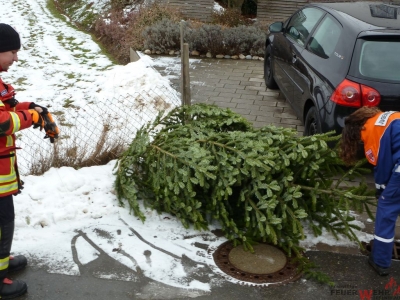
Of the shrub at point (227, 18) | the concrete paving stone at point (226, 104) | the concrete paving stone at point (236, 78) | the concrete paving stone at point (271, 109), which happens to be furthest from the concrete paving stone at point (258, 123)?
the shrub at point (227, 18)

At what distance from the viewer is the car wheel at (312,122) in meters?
5.92

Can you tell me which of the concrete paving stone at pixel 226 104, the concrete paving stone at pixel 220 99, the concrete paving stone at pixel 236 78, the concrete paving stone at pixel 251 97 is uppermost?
the concrete paving stone at pixel 236 78

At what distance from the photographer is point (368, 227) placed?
16.2 ft

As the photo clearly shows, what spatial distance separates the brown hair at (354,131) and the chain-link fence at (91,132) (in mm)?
2894

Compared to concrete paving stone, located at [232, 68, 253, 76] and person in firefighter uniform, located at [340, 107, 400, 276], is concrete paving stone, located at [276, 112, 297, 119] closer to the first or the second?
concrete paving stone, located at [232, 68, 253, 76]

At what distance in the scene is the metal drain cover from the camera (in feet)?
13.9

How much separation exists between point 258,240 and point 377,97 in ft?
6.28

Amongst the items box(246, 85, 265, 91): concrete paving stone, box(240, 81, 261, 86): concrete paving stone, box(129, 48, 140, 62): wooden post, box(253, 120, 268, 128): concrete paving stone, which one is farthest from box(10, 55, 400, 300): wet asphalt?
box(129, 48, 140, 62): wooden post

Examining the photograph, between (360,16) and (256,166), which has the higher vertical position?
(360,16)

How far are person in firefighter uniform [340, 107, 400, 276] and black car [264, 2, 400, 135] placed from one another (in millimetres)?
1075

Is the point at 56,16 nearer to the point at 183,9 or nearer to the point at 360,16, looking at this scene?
the point at 183,9

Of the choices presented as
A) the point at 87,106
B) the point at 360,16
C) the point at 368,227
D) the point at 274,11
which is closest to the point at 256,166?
the point at 368,227

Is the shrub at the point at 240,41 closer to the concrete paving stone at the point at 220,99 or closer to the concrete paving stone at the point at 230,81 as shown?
the concrete paving stone at the point at 230,81

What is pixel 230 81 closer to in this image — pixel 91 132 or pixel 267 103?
pixel 267 103
